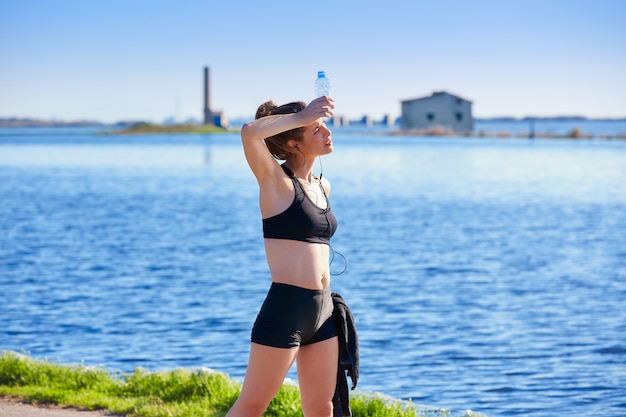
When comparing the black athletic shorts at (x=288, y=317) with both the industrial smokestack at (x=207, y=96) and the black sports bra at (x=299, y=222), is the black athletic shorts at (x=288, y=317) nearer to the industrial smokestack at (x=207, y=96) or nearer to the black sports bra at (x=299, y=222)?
the black sports bra at (x=299, y=222)

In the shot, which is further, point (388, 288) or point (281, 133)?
point (388, 288)

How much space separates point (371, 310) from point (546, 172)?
158 feet

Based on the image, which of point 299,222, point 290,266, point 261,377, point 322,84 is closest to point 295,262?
point 290,266

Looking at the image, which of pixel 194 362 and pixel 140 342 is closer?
pixel 194 362

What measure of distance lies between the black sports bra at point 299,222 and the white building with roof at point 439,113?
101 m

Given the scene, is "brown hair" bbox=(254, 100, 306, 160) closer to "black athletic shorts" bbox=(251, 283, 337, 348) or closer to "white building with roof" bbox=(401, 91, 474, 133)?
"black athletic shorts" bbox=(251, 283, 337, 348)

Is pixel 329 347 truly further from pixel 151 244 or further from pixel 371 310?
pixel 151 244

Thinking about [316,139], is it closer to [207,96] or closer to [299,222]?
[299,222]

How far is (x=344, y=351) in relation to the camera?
4.68 meters

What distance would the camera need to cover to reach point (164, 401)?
7.14 meters

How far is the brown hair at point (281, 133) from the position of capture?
4551 millimetres

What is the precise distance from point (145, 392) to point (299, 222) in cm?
357

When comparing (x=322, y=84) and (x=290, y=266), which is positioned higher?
(x=322, y=84)

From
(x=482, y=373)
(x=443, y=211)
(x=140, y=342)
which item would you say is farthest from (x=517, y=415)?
(x=443, y=211)
